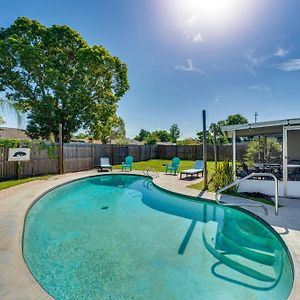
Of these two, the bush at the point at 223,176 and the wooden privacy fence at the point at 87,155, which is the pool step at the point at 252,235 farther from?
the wooden privacy fence at the point at 87,155

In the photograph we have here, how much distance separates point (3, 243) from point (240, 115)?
203ft

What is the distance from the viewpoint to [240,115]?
192 feet

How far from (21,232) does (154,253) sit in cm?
286

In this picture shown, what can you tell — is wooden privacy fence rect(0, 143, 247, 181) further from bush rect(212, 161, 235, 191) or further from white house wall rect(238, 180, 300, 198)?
white house wall rect(238, 180, 300, 198)

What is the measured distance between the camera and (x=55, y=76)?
706 inches

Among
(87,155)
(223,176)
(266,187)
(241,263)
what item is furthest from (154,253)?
(87,155)

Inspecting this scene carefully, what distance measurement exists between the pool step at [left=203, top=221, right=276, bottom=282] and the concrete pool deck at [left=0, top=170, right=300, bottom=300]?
53cm

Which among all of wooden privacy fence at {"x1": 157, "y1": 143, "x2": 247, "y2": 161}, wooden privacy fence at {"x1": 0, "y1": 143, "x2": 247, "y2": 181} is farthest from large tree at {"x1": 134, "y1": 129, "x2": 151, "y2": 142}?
wooden privacy fence at {"x1": 0, "y1": 143, "x2": 247, "y2": 181}

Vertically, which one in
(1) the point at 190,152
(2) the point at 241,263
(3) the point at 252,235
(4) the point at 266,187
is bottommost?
(2) the point at 241,263

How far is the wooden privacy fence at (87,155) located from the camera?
11.2 metres

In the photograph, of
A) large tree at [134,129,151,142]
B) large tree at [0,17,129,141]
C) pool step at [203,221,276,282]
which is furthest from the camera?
large tree at [134,129,151,142]

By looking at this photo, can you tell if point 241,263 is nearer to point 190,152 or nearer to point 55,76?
point 55,76

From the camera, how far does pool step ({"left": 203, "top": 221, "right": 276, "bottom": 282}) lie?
3.63 meters

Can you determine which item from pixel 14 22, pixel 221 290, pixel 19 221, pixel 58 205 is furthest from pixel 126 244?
pixel 14 22
